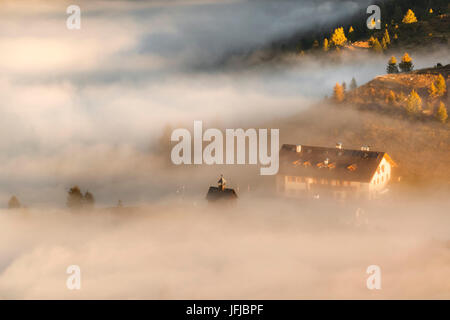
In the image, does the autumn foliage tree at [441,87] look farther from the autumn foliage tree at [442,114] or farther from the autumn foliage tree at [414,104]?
the autumn foliage tree at [442,114]

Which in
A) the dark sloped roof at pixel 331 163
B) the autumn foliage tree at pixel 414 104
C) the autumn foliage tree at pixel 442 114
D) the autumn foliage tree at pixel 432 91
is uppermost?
the autumn foliage tree at pixel 432 91

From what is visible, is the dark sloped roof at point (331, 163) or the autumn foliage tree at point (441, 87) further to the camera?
the autumn foliage tree at point (441, 87)

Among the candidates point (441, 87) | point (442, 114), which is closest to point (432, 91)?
point (441, 87)

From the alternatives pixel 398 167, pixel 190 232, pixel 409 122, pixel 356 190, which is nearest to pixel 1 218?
pixel 190 232

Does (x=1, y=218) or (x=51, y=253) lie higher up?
(x=1, y=218)

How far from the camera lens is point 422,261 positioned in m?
104

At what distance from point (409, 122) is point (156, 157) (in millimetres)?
60884

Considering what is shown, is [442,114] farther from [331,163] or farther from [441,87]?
Result: [331,163]

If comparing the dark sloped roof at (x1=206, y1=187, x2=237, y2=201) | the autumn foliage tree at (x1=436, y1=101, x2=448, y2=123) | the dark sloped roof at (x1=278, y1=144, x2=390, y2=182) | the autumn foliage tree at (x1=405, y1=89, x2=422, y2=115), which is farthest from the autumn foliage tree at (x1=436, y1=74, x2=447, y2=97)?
the dark sloped roof at (x1=206, y1=187, x2=237, y2=201)

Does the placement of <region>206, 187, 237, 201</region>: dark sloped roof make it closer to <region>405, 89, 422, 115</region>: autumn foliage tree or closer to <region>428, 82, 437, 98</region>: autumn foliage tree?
<region>405, 89, 422, 115</region>: autumn foliage tree

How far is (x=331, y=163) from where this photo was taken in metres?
128

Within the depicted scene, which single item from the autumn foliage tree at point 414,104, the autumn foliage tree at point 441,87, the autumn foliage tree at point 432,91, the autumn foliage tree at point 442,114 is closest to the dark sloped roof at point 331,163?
the autumn foliage tree at point 442,114

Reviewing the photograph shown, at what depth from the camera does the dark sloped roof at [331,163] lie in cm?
12562

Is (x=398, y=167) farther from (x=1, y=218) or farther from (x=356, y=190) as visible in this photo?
(x=1, y=218)
